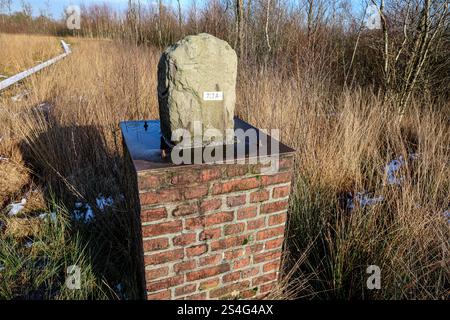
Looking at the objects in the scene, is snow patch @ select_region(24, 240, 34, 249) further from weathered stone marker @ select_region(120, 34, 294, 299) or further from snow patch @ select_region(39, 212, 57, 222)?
weathered stone marker @ select_region(120, 34, 294, 299)

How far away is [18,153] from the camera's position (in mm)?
3336

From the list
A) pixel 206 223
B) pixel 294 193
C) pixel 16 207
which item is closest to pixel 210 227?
pixel 206 223

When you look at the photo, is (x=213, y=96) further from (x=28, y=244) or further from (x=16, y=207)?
(x=16, y=207)

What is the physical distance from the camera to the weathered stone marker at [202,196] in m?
1.37

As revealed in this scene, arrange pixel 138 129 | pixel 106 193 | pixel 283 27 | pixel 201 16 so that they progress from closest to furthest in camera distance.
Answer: pixel 138 129 → pixel 106 193 → pixel 283 27 → pixel 201 16

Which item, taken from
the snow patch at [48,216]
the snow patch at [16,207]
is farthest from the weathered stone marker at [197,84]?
the snow patch at [16,207]

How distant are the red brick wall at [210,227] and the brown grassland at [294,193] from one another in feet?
1.30

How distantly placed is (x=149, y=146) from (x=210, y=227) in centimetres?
56

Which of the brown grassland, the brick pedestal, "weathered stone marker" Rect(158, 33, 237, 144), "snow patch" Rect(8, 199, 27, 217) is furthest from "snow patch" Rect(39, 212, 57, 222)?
"weathered stone marker" Rect(158, 33, 237, 144)

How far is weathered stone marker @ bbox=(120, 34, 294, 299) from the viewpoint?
4.49 feet

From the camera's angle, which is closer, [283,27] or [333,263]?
[333,263]
